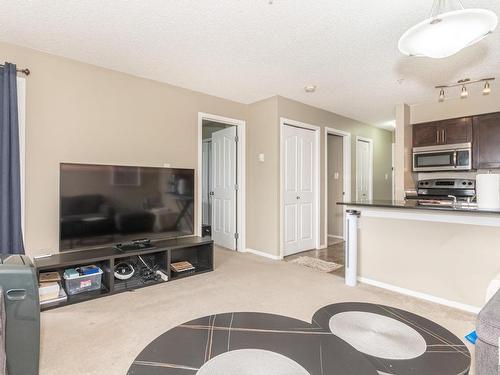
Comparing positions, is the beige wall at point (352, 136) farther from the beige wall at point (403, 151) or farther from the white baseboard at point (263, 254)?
the white baseboard at point (263, 254)

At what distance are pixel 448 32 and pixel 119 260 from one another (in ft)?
11.3

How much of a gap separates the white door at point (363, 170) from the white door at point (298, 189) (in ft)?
5.11

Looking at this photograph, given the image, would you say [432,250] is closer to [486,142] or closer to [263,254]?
[263,254]

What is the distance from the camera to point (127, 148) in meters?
3.43

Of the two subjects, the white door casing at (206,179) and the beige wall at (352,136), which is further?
the white door casing at (206,179)

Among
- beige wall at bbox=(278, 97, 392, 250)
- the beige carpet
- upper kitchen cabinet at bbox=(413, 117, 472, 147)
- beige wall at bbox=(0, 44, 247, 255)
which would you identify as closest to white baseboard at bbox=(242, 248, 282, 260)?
the beige carpet

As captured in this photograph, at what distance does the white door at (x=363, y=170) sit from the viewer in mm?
5898

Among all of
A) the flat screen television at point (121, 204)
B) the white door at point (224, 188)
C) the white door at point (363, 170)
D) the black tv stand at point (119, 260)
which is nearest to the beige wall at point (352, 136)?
the white door at point (363, 170)

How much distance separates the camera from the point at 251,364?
112 cm

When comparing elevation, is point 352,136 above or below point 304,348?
above

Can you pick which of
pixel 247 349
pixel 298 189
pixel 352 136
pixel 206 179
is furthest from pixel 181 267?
pixel 352 136

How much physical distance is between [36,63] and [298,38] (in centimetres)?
261

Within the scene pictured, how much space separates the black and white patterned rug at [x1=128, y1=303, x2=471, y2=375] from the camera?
1.10m

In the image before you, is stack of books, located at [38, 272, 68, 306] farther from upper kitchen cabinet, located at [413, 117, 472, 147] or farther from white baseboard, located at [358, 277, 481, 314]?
upper kitchen cabinet, located at [413, 117, 472, 147]
